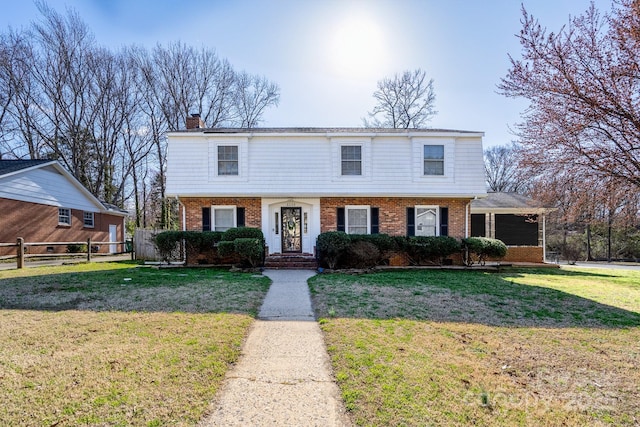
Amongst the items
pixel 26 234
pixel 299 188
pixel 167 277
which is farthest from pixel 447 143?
pixel 26 234

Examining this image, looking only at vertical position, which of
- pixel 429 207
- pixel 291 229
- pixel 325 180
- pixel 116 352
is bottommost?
pixel 116 352

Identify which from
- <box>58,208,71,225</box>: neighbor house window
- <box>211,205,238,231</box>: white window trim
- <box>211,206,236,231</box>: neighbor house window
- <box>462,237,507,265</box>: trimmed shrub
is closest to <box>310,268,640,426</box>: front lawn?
<box>462,237,507,265</box>: trimmed shrub

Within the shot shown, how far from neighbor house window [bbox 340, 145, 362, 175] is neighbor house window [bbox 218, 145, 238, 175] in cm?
451

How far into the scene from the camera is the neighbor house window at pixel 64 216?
61.2ft

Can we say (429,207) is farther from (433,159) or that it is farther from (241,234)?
(241,234)

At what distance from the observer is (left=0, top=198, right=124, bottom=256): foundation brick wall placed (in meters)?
15.2

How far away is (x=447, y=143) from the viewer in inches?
551

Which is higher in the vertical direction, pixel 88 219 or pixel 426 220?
pixel 88 219

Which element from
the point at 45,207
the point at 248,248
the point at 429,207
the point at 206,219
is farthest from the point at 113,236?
the point at 429,207

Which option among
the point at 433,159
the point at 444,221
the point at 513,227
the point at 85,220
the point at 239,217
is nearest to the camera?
the point at 239,217

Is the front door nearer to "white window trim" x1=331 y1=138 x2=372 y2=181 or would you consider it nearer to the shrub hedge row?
the shrub hedge row

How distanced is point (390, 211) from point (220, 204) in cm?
719

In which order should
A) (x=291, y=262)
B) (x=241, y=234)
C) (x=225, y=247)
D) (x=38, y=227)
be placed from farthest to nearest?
(x=38, y=227), (x=291, y=262), (x=241, y=234), (x=225, y=247)

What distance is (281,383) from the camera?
335 centimetres
